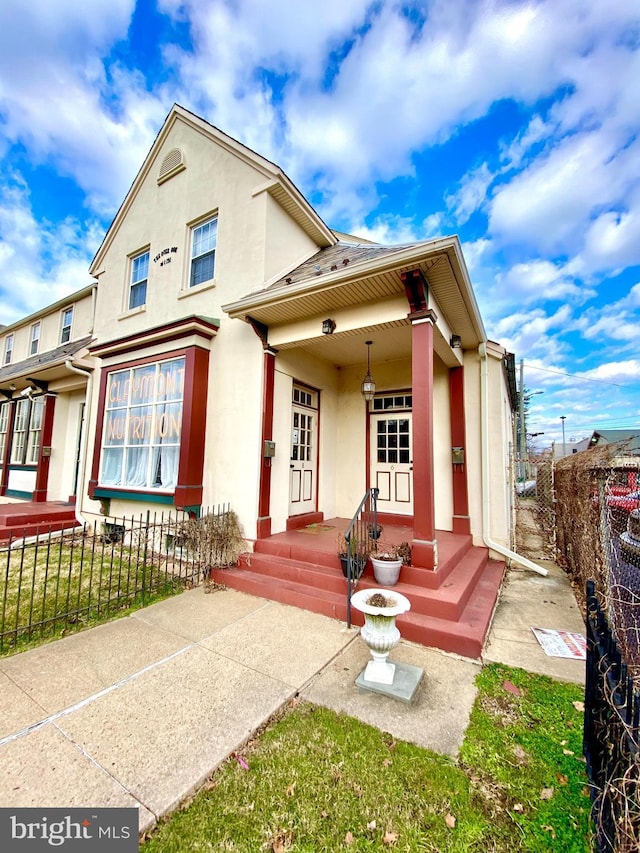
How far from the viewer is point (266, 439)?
5691 millimetres

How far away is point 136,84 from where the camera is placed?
7.73m

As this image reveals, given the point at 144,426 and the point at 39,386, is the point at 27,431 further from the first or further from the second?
the point at 144,426

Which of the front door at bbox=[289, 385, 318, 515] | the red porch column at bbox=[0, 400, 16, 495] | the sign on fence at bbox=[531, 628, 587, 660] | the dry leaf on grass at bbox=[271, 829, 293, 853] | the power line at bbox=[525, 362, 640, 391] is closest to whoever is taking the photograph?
the dry leaf on grass at bbox=[271, 829, 293, 853]

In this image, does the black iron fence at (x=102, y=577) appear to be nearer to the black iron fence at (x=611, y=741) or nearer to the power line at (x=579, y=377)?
the black iron fence at (x=611, y=741)

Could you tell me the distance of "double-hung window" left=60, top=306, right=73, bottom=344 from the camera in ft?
37.3

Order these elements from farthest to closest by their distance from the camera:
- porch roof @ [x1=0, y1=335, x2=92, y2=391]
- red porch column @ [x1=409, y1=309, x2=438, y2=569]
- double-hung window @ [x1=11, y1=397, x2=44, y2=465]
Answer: double-hung window @ [x1=11, y1=397, x2=44, y2=465], porch roof @ [x1=0, y1=335, x2=92, y2=391], red porch column @ [x1=409, y1=309, x2=438, y2=569]

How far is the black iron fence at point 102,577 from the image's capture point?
12.7 ft

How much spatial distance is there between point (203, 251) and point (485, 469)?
7.00 metres

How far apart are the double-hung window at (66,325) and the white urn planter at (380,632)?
12.8 metres

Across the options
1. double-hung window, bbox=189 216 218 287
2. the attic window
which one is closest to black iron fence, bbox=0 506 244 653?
double-hung window, bbox=189 216 218 287

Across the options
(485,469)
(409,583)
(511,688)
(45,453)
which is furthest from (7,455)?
(511,688)

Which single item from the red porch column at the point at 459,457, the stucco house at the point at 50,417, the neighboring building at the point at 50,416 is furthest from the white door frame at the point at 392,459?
the neighboring building at the point at 50,416

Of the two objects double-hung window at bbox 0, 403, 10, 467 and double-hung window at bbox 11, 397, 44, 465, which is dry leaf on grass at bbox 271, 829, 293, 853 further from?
A: double-hung window at bbox 0, 403, 10, 467

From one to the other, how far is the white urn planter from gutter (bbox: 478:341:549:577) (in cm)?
389
